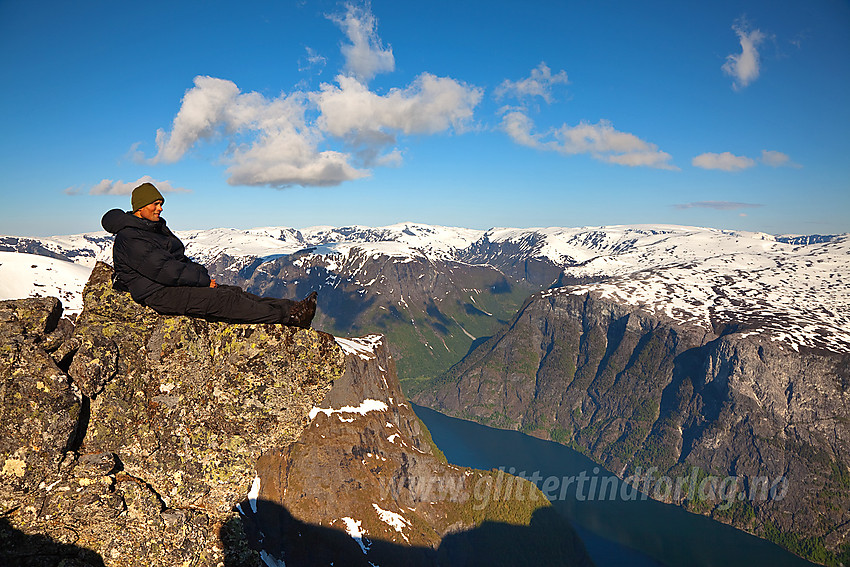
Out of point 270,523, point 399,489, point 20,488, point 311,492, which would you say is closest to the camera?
point 20,488

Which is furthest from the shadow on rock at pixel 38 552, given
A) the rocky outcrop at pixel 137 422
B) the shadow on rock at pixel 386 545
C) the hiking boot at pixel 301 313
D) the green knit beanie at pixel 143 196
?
the green knit beanie at pixel 143 196

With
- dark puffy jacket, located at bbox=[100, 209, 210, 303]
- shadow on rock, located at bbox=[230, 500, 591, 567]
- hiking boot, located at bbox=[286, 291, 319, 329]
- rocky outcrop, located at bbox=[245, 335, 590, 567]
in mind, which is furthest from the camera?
rocky outcrop, located at bbox=[245, 335, 590, 567]

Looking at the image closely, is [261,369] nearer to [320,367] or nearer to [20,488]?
[320,367]

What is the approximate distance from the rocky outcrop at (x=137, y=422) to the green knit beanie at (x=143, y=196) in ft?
8.38

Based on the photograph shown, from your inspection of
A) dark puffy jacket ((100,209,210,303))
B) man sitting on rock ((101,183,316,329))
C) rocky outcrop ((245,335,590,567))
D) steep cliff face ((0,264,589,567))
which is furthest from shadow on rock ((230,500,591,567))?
dark puffy jacket ((100,209,210,303))

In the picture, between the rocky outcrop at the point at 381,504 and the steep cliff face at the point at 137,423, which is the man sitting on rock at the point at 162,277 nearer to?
the steep cliff face at the point at 137,423

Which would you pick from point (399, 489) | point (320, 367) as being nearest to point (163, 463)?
point (320, 367)

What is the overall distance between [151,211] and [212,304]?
3.34 meters

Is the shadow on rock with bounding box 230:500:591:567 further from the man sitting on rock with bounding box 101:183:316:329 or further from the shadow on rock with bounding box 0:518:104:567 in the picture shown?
the man sitting on rock with bounding box 101:183:316:329

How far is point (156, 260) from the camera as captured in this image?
1200cm

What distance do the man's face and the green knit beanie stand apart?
87 mm

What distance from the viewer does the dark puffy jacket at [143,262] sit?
12.0m

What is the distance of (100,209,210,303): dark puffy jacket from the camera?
1198 cm

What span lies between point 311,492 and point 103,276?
443 ft
